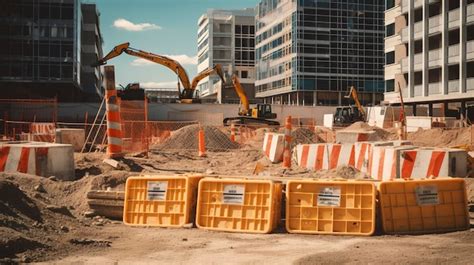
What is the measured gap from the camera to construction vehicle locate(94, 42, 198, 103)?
42.4 metres

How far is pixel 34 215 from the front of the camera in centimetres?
806

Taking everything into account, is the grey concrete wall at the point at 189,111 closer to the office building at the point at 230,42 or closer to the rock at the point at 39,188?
the rock at the point at 39,188

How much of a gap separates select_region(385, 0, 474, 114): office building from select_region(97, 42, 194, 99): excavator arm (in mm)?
21000

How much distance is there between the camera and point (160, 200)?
8875 millimetres

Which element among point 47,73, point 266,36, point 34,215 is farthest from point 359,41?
point 34,215

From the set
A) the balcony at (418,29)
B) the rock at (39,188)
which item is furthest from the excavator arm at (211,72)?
the rock at (39,188)

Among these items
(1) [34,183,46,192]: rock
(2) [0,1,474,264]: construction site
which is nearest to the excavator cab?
(2) [0,1,474,264]: construction site

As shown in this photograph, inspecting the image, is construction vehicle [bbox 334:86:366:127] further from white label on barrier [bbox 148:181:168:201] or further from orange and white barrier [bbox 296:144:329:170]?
white label on barrier [bbox 148:181:168:201]

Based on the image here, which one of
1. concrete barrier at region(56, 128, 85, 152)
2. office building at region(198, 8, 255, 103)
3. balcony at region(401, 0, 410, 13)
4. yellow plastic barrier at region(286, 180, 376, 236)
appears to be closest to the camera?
yellow plastic barrier at region(286, 180, 376, 236)

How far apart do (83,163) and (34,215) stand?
676 cm

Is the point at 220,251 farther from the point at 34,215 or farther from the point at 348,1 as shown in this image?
the point at 348,1

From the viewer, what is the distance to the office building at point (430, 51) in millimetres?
46438

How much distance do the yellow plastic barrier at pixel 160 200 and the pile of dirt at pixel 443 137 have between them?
Answer: 929 inches

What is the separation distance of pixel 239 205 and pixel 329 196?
131cm
